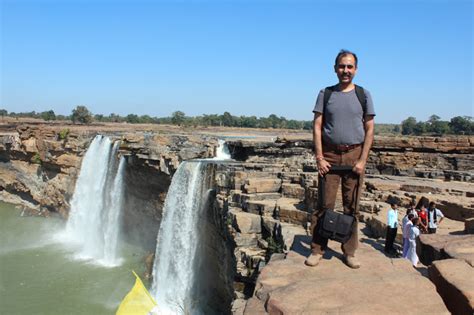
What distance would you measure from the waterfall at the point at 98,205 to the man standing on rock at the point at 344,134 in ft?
51.3

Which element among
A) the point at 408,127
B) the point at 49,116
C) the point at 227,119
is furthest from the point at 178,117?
the point at 408,127

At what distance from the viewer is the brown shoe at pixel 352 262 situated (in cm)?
362

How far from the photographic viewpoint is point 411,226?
644cm

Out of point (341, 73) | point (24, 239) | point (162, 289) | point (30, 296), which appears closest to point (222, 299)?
point (162, 289)

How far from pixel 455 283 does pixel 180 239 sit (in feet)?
40.3

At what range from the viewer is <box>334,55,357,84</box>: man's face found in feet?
11.9

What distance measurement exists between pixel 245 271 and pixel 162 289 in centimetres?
610

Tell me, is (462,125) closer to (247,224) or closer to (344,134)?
(247,224)

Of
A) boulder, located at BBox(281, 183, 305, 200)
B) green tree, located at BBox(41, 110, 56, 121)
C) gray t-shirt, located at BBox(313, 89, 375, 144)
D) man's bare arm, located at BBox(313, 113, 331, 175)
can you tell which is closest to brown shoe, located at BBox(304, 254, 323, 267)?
man's bare arm, located at BBox(313, 113, 331, 175)

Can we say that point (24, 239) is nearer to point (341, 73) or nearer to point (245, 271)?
point (245, 271)

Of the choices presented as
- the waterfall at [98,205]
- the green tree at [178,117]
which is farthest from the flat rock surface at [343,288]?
the green tree at [178,117]

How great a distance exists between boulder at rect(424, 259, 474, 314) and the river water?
12033 mm

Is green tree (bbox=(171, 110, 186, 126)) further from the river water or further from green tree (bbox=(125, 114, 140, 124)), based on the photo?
the river water

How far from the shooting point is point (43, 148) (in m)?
24.3
